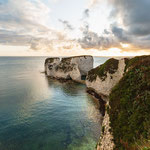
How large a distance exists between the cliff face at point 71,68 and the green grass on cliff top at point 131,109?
135 ft

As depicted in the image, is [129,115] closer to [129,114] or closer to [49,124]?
[129,114]

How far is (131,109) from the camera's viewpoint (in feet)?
32.1

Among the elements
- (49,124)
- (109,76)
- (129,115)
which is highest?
(109,76)

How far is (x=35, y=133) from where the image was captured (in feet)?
56.0

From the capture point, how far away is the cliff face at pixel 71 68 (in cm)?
5446

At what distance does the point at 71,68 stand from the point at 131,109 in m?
46.9

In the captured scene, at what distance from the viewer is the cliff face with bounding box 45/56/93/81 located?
179 feet

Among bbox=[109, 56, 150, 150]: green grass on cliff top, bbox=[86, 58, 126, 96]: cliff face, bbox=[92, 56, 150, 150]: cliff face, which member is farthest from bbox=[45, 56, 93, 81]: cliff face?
bbox=[92, 56, 150, 150]: cliff face

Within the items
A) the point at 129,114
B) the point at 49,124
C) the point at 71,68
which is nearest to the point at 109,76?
the point at 49,124

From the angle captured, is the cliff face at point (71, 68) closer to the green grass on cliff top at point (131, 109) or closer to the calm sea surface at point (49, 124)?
the calm sea surface at point (49, 124)

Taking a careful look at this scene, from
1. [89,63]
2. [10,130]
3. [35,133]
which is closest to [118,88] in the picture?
[35,133]

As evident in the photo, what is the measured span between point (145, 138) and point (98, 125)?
43.1 ft

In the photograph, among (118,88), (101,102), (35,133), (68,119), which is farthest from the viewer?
(101,102)

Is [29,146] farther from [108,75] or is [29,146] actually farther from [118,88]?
[108,75]
